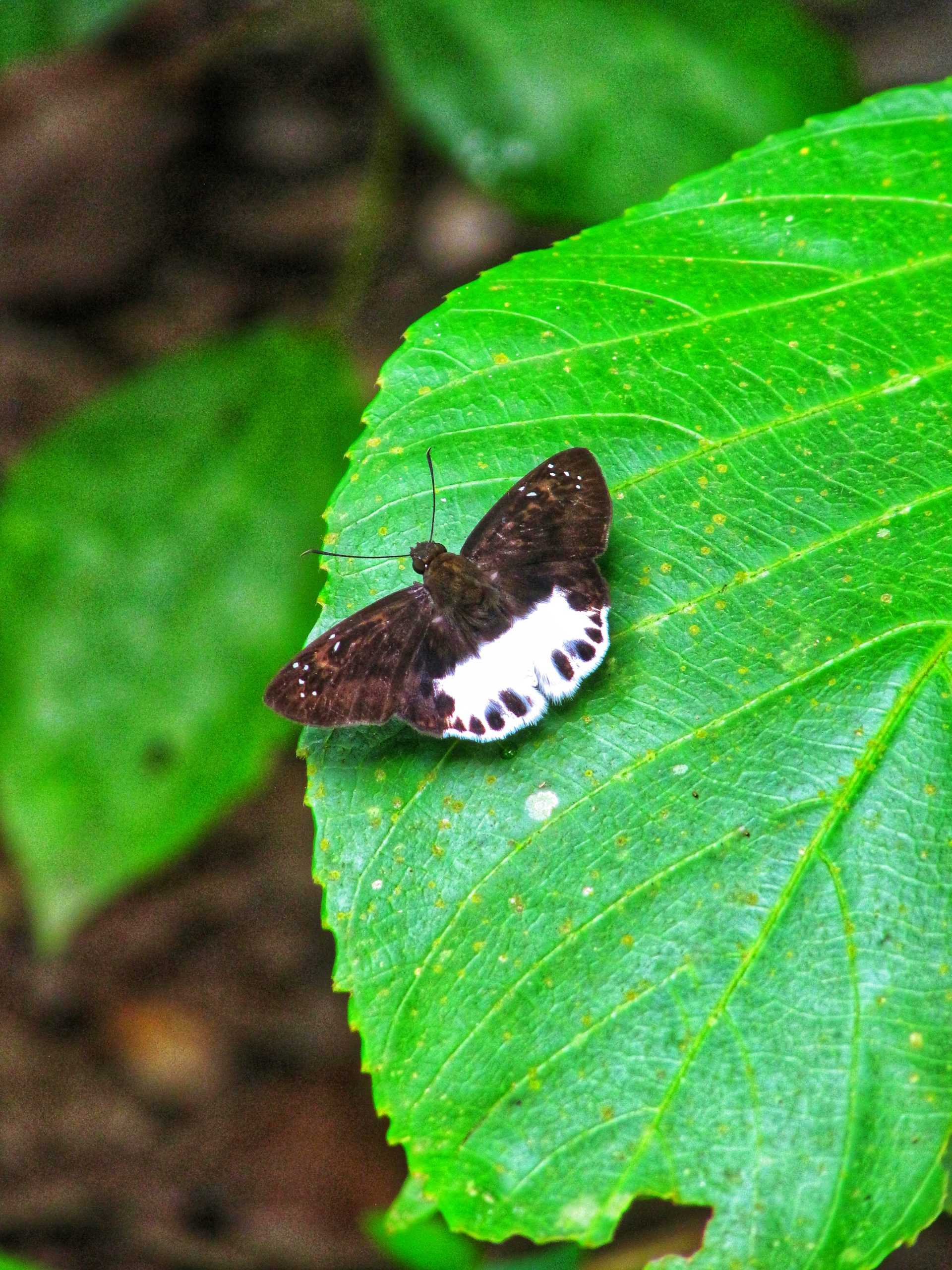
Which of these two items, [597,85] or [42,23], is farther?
[597,85]

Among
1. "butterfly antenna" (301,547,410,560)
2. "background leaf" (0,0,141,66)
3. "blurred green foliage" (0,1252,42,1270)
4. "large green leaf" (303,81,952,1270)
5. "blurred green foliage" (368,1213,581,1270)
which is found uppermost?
"background leaf" (0,0,141,66)

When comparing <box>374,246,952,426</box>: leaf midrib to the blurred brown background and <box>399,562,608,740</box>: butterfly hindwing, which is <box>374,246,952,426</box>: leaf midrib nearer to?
<box>399,562,608,740</box>: butterfly hindwing

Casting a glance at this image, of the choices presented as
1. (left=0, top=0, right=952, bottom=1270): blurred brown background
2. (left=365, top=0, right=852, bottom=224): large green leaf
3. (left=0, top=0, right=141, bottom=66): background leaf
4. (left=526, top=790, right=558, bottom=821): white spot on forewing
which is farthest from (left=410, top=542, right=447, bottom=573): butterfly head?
(left=0, top=0, right=952, bottom=1270): blurred brown background

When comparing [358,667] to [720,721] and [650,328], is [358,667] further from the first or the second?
[650,328]

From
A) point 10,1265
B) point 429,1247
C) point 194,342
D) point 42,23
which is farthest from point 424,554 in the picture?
point 194,342

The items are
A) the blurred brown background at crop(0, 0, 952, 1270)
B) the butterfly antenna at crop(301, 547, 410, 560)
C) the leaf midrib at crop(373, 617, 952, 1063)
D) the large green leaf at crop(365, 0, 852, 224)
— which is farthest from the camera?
the blurred brown background at crop(0, 0, 952, 1270)

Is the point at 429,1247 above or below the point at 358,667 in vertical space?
below

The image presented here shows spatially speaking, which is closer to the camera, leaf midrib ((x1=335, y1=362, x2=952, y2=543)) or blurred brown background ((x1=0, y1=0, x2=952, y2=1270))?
leaf midrib ((x1=335, y1=362, x2=952, y2=543))

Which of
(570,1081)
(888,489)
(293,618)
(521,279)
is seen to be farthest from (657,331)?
(293,618)
